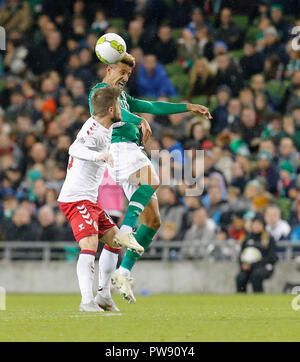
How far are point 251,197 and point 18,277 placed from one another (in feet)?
12.1

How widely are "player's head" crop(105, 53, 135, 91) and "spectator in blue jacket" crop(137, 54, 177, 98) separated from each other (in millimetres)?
8987

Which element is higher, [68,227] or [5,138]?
[5,138]

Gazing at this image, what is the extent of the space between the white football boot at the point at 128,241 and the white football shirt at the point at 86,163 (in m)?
0.38

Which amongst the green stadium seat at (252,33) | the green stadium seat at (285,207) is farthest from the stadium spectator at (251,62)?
the green stadium seat at (285,207)

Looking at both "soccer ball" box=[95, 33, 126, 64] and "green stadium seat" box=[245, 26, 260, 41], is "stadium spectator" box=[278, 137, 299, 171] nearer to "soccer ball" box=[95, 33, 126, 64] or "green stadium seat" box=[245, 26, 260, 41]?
"green stadium seat" box=[245, 26, 260, 41]

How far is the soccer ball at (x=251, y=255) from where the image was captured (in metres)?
13.5

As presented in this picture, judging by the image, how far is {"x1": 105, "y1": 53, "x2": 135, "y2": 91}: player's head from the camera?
9.41 m

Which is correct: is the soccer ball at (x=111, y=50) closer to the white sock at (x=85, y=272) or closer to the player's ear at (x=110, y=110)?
the player's ear at (x=110, y=110)

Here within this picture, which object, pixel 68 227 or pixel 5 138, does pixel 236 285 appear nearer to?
pixel 68 227

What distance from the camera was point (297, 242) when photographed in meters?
13.8
